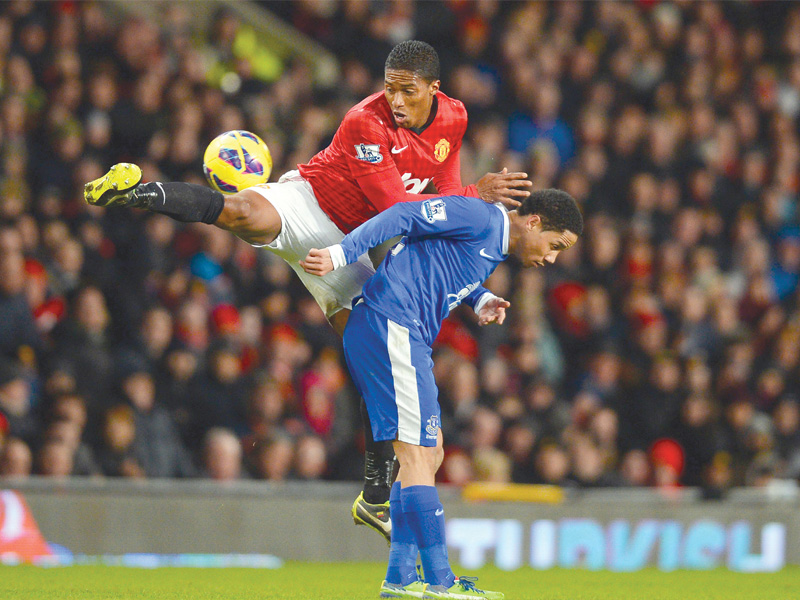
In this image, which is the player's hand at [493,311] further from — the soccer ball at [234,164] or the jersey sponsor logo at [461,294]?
the soccer ball at [234,164]

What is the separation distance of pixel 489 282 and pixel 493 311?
5.37m

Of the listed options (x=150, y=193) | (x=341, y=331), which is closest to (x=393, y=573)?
(x=341, y=331)


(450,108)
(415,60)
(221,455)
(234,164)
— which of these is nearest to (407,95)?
(415,60)

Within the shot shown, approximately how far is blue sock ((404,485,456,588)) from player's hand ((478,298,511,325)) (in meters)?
0.97

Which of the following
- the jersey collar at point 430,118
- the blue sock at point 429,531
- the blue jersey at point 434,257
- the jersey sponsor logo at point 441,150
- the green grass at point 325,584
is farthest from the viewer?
the jersey sponsor logo at point 441,150

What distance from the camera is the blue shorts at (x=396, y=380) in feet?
16.5

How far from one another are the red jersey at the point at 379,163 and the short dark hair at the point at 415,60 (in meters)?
0.29

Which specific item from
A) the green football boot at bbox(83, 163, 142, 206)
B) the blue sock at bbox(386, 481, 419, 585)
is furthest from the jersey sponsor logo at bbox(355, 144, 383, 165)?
the blue sock at bbox(386, 481, 419, 585)

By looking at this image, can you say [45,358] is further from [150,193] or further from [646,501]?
[646,501]

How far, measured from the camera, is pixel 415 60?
535 cm

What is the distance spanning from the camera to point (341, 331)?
5.89 m

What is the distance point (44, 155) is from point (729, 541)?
6.54 meters

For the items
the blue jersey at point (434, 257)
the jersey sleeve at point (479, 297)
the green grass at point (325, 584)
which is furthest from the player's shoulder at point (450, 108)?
the green grass at point (325, 584)

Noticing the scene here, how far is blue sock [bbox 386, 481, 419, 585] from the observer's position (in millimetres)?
5031
